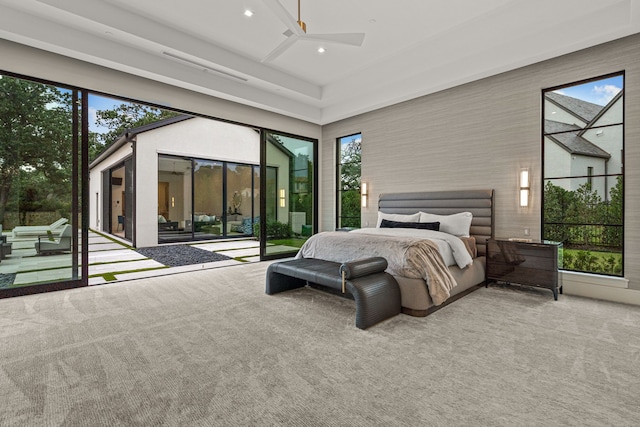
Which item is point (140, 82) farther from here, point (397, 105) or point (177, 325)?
point (397, 105)

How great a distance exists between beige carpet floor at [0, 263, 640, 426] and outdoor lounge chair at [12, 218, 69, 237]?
820 mm

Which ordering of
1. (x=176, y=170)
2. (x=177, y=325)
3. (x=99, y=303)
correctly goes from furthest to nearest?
(x=176, y=170)
(x=99, y=303)
(x=177, y=325)

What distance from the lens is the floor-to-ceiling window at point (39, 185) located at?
3.79m

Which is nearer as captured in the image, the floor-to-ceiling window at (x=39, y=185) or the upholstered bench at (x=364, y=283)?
the upholstered bench at (x=364, y=283)

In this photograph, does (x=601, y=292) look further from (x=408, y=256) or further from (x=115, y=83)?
(x=115, y=83)

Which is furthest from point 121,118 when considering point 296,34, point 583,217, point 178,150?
point 583,217

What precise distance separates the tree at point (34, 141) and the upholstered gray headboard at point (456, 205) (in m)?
4.99

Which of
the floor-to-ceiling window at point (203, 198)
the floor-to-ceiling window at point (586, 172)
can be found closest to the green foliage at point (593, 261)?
the floor-to-ceiling window at point (586, 172)

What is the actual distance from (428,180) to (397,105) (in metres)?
1.57

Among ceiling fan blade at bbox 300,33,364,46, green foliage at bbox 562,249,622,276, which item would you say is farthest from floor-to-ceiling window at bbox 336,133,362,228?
green foliage at bbox 562,249,622,276

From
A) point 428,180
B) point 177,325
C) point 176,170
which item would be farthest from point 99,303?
point 176,170

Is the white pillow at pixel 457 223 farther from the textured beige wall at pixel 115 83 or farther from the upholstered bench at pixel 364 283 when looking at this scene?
the textured beige wall at pixel 115 83

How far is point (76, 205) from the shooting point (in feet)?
13.7

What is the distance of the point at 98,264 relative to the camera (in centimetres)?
595
